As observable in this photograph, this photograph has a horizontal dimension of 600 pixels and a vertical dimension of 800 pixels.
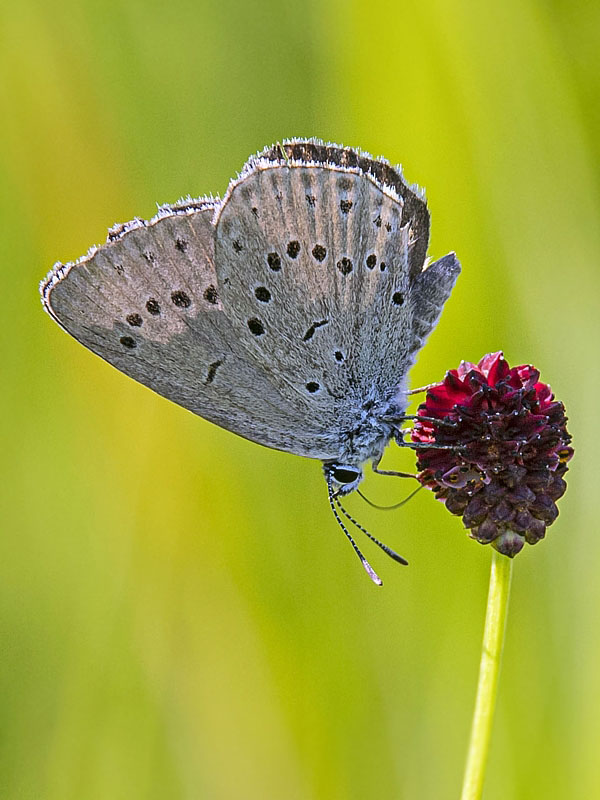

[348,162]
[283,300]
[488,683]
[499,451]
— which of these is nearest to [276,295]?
[283,300]

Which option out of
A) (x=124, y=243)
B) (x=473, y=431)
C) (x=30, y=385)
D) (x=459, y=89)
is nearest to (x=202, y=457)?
(x=30, y=385)

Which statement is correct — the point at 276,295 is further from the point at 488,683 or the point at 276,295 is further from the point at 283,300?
the point at 488,683

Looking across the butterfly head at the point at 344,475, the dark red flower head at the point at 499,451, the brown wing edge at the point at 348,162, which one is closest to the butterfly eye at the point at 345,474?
the butterfly head at the point at 344,475

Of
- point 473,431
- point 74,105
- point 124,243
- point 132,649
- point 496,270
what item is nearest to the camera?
point 473,431

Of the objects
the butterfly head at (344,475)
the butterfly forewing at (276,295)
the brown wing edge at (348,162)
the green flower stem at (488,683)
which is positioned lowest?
the green flower stem at (488,683)

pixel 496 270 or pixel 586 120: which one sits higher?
pixel 586 120

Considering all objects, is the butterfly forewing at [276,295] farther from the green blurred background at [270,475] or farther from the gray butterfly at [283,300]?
the green blurred background at [270,475]

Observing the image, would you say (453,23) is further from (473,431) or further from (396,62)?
(473,431)

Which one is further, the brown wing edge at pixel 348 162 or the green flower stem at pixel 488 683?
the brown wing edge at pixel 348 162
